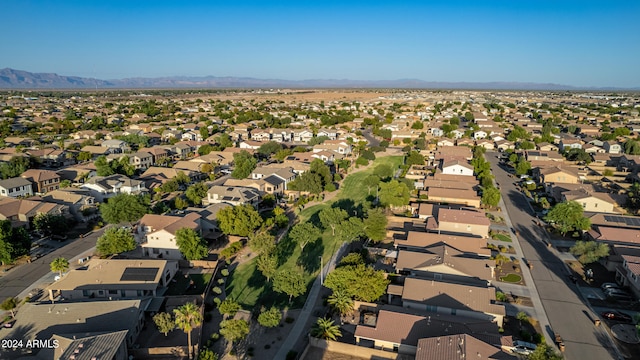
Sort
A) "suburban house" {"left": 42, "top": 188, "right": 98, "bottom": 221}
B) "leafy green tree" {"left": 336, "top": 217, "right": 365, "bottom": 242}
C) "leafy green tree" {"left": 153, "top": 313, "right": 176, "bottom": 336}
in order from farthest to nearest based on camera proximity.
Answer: "suburban house" {"left": 42, "top": 188, "right": 98, "bottom": 221}, "leafy green tree" {"left": 336, "top": 217, "right": 365, "bottom": 242}, "leafy green tree" {"left": 153, "top": 313, "right": 176, "bottom": 336}

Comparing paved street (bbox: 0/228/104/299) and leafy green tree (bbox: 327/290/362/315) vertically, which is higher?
leafy green tree (bbox: 327/290/362/315)

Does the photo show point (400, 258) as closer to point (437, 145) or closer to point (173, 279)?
point (173, 279)

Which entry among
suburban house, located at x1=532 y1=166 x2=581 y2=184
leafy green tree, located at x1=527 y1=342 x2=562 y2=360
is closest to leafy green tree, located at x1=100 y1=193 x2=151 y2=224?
leafy green tree, located at x1=527 y1=342 x2=562 y2=360

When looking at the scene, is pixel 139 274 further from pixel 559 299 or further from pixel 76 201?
pixel 559 299

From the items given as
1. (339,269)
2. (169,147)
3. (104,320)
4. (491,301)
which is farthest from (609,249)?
(169,147)

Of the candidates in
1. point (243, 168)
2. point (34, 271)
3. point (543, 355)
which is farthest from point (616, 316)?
point (243, 168)

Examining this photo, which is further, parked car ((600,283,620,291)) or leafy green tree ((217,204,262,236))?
leafy green tree ((217,204,262,236))

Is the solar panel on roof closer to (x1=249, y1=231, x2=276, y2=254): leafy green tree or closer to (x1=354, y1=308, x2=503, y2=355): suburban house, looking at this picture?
(x1=249, y1=231, x2=276, y2=254): leafy green tree
